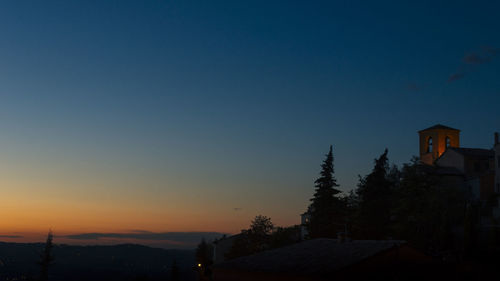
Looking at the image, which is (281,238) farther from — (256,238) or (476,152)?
(476,152)

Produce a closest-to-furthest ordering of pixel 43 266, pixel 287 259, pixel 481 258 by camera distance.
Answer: pixel 287 259, pixel 481 258, pixel 43 266

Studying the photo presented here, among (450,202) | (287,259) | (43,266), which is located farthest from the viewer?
(43,266)

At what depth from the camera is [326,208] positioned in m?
67.8

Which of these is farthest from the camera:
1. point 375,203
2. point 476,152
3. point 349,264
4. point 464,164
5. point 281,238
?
point 476,152

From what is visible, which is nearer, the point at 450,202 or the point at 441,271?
the point at 441,271

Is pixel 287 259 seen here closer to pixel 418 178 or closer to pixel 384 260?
pixel 384 260

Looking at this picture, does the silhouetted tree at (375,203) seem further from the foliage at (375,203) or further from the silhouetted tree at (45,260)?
the silhouetted tree at (45,260)

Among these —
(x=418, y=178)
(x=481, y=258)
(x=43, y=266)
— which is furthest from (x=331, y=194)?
(x=43, y=266)

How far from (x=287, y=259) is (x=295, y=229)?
4940 centimetres

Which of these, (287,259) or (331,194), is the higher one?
(331,194)

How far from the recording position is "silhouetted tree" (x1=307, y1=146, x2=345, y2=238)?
66.4 m

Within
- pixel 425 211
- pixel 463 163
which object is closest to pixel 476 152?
pixel 463 163

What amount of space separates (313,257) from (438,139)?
64.7m

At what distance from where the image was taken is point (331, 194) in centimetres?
6912
